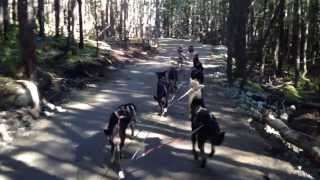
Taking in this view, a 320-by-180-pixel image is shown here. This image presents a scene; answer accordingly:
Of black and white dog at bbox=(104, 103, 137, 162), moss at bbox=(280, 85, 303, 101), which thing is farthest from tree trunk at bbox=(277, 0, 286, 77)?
black and white dog at bbox=(104, 103, 137, 162)

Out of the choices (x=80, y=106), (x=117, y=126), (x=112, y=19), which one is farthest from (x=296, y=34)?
(x=112, y=19)

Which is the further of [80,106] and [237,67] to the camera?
[237,67]

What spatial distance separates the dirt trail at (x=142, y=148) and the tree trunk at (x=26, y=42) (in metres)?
1.89

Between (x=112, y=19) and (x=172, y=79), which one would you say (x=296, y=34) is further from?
(x=112, y=19)

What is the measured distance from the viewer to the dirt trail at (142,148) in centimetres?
1171

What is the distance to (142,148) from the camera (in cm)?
1358

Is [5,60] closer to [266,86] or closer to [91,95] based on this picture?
[91,95]

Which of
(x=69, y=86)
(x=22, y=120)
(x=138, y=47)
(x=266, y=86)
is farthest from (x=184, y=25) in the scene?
(x=22, y=120)

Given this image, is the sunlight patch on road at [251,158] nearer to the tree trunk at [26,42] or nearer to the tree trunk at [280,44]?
the tree trunk at [26,42]

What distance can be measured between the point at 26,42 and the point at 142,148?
780cm

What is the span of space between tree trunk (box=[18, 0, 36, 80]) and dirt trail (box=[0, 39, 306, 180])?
1889 mm

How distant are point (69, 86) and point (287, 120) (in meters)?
9.79

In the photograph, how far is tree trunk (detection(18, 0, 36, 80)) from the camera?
18.9 m

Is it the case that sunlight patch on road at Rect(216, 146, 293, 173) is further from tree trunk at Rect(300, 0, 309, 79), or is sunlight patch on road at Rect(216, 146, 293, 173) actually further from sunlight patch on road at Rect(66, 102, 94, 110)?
tree trunk at Rect(300, 0, 309, 79)
